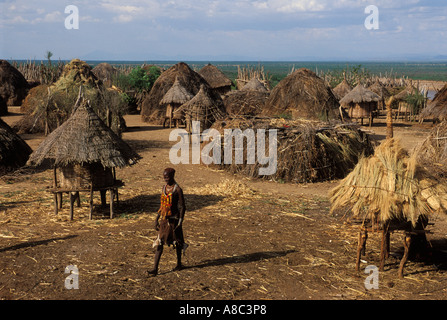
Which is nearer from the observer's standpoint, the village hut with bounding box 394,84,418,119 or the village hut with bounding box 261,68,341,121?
the village hut with bounding box 261,68,341,121

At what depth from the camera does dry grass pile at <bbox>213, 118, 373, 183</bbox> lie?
12203 mm

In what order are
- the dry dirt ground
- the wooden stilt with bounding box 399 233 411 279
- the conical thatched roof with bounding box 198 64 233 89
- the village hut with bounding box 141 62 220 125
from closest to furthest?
1. the dry dirt ground
2. the wooden stilt with bounding box 399 233 411 279
3. the village hut with bounding box 141 62 220 125
4. the conical thatched roof with bounding box 198 64 233 89

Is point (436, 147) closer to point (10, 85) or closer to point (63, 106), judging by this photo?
point (63, 106)

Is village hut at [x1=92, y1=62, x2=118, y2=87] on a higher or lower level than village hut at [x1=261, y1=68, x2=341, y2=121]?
higher

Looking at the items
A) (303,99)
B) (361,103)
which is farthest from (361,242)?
(361,103)

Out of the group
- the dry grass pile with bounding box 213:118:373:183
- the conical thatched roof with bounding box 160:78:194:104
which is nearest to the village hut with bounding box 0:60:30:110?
the conical thatched roof with bounding box 160:78:194:104

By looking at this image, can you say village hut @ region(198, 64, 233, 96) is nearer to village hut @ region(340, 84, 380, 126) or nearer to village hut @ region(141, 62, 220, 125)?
village hut @ region(141, 62, 220, 125)

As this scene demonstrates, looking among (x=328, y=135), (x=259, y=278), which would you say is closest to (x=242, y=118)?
(x=328, y=135)

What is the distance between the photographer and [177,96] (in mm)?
22031

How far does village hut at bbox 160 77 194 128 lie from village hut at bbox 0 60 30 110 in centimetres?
1320

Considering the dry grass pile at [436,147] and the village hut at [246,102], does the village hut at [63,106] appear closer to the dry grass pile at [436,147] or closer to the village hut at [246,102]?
the village hut at [246,102]

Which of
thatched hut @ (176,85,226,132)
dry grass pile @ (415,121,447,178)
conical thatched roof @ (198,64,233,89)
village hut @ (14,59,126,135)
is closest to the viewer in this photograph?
dry grass pile @ (415,121,447,178)

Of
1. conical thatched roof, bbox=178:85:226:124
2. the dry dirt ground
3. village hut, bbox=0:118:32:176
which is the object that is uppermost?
conical thatched roof, bbox=178:85:226:124
